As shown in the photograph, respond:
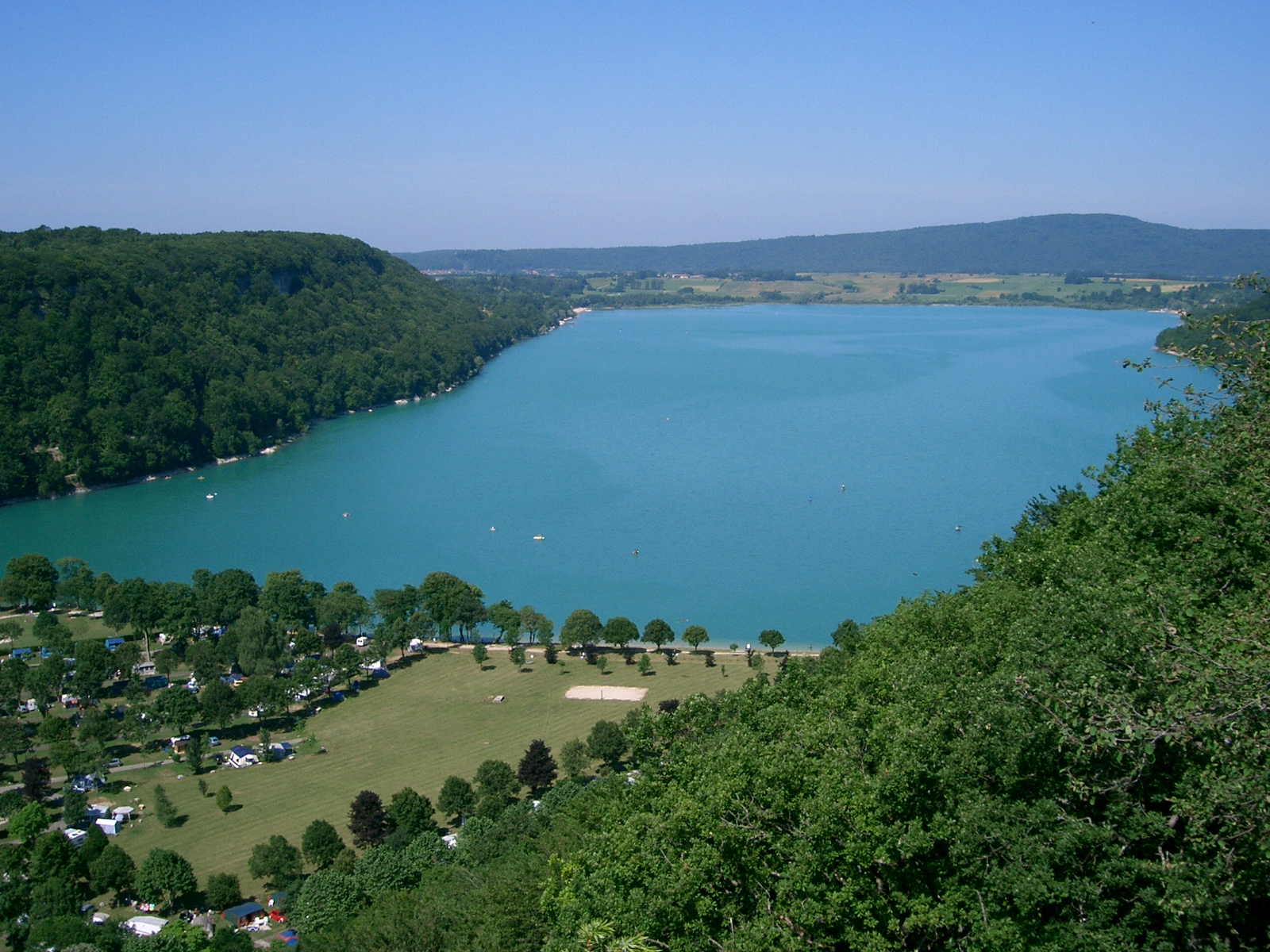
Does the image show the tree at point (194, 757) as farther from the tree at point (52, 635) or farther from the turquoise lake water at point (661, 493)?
the turquoise lake water at point (661, 493)

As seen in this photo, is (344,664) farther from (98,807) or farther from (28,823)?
(28,823)

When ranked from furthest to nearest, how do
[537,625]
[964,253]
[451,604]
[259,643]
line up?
[964,253] → [451,604] → [537,625] → [259,643]

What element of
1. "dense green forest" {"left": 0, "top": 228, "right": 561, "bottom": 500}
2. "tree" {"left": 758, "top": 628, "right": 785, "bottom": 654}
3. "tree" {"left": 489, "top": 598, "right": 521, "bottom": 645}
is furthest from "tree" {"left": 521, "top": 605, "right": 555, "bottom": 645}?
"dense green forest" {"left": 0, "top": 228, "right": 561, "bottom": 500}

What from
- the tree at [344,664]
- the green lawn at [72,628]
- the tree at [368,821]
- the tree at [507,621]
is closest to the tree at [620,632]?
the tree at [507,621]

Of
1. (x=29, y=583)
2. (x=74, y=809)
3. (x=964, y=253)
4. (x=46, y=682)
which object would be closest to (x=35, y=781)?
(x=74, y=809)

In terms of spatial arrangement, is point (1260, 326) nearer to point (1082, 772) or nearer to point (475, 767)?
point (1082, 772)

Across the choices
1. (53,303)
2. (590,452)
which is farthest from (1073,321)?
(53,303)
